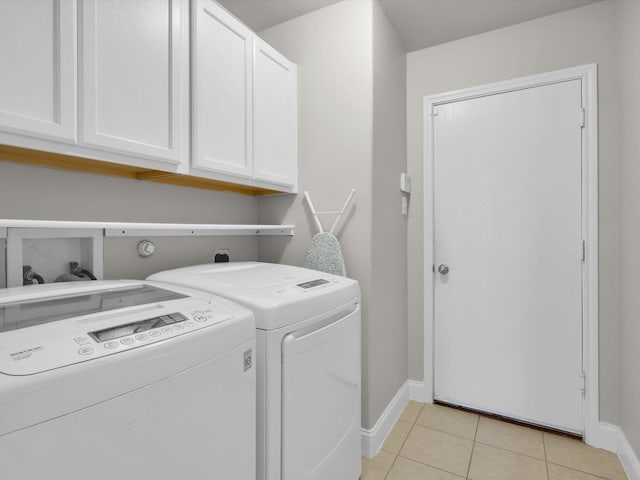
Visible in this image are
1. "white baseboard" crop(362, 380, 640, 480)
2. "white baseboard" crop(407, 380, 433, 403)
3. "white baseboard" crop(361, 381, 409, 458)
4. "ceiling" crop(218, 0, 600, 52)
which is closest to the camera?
"white baseboard" crop(362, 380, 640, 480)

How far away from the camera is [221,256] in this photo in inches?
75.5

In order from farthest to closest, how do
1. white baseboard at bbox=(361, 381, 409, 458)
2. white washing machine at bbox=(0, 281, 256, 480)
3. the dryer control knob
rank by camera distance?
white baseboard at bbox=(361, 381, 409, 458)
the dryer control knob
white washing machine at bbox=(0, 281, 256, 480)

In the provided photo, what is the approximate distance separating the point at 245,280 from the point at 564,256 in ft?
6.15

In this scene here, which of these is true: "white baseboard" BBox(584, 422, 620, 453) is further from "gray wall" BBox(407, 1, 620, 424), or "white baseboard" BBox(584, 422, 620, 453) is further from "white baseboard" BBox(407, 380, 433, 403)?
"white baseboard" BBox(407, 380, 433, 403)

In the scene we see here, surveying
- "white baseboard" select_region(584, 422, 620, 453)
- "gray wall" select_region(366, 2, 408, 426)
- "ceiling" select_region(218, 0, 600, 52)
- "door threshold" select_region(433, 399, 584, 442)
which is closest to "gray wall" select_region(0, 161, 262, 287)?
"gray wall" select_region(366, 2, 408, 426)

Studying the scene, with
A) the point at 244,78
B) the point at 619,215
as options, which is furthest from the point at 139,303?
the point at 619,215

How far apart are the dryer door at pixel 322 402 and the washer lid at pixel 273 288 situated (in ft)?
0.27

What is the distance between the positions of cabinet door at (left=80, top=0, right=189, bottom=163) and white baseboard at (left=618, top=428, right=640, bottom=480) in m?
2.51

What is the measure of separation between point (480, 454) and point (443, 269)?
1.09 metres

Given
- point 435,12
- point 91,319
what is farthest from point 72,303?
point 435,12

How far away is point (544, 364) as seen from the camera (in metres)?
2.08

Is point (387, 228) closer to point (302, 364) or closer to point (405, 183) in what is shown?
point (405, 183)

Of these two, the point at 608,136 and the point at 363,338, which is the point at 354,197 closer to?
the point at 363,338

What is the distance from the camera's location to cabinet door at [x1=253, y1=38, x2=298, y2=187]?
1745 millimetres
